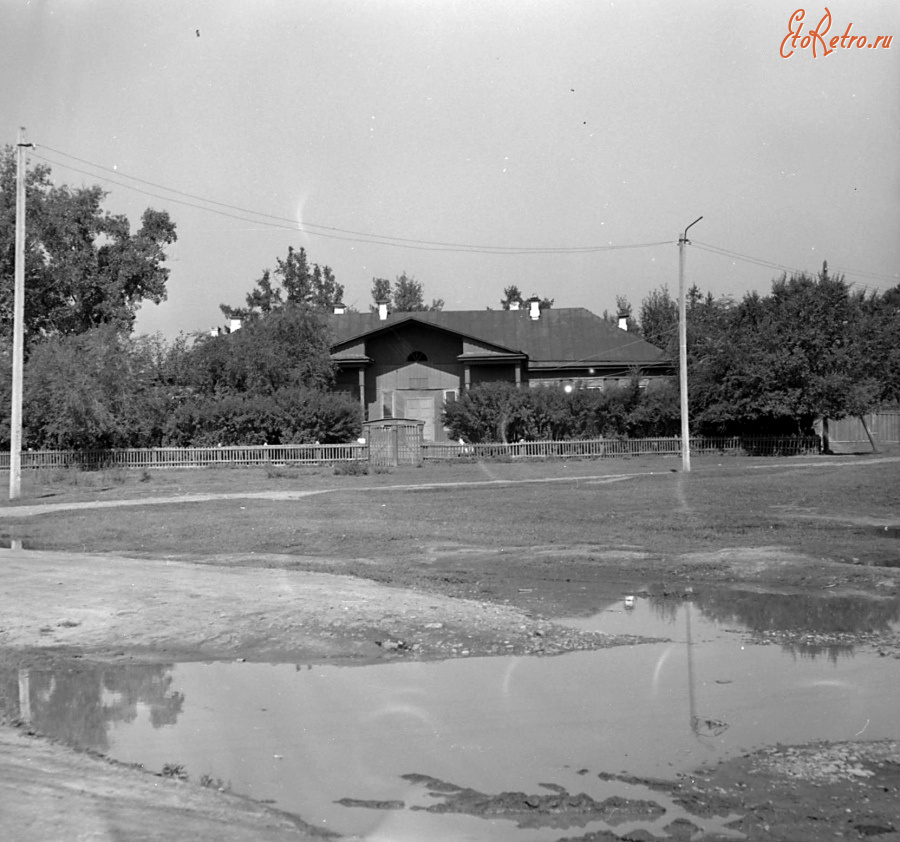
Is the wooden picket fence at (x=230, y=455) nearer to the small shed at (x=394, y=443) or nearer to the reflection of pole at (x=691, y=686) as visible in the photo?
the small shed at (x=394, y=443)

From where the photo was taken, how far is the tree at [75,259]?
53906 mm

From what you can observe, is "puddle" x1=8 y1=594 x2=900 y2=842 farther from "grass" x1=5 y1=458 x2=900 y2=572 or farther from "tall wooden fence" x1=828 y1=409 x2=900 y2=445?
"tall wooden fence" x1=828 y1=409 x2=900 y2=445

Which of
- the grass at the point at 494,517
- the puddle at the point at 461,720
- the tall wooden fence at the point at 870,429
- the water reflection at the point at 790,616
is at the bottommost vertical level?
the puddle at the point at 461,720

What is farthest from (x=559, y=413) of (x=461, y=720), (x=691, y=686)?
(x=461, y=720)

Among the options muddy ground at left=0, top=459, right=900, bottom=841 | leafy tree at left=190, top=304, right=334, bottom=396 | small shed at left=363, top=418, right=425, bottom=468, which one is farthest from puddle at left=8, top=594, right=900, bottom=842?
leafy tree at left=190, top=304, right=334, bottom=396

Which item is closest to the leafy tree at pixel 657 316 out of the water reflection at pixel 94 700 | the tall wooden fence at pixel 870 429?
the tall wooden fence at pixel 870 429

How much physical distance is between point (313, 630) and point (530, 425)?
39.6 meters

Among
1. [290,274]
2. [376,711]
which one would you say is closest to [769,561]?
[376,711]

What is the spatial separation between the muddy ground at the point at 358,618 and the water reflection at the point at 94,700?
0.73ft

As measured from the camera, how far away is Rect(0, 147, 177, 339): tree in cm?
5391

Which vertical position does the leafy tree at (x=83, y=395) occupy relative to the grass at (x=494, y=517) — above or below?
above

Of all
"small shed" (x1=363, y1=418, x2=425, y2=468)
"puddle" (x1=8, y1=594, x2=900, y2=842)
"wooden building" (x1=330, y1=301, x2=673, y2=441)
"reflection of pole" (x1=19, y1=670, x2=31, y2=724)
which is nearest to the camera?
"puddle" (x1=8, y1=594, x2=900, y2=842)

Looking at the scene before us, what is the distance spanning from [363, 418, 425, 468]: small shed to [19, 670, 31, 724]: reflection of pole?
108 ft

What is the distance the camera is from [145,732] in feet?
23.8
